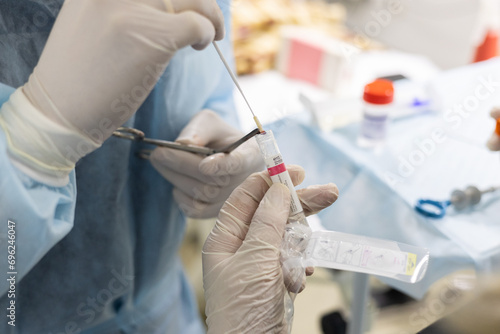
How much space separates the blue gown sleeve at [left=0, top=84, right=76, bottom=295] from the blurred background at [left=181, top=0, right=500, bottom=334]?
2.34 feet

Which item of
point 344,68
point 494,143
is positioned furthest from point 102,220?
point 344,68

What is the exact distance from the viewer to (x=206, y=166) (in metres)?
0.85

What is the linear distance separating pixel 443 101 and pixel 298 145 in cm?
47

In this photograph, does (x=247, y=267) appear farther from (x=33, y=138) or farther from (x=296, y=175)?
(x=33, y=138)

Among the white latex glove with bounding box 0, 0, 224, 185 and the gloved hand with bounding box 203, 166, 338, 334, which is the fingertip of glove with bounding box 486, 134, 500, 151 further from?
the white latex glove with bounding box 0, 0, 224, 185

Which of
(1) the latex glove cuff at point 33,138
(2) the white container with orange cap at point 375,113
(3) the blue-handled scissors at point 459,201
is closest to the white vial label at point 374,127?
(2) the white container with orange cap at point 375,113

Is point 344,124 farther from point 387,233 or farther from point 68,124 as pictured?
point 68,124

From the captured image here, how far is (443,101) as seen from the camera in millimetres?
1265

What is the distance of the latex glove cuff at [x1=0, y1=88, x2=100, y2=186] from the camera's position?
63 cm

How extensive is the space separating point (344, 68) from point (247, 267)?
4.09 feet

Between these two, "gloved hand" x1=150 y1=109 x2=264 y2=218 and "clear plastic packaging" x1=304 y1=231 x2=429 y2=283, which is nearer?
"clear plastic packaging" x1=304 y1=231 x2=429 y2=283

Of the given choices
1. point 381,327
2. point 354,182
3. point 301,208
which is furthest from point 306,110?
point 381,327

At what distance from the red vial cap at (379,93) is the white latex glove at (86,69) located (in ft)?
1.95

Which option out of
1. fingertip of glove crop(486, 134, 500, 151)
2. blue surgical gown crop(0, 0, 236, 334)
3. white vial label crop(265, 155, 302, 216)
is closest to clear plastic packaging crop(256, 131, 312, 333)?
white vial label crop(265, 155, 302, 216)
